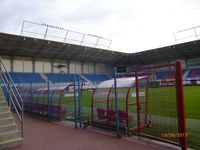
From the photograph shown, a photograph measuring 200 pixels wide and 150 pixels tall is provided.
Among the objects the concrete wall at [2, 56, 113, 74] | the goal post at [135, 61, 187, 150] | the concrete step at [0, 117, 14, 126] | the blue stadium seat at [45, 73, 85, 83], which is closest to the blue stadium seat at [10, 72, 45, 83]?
the concrete wall at [2, 56, 113, 74]

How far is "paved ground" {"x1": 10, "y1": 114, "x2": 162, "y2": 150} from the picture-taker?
5812 millimetres

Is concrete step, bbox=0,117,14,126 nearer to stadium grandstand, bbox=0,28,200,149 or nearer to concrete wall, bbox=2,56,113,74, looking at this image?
stadium grandstand, bbox=0,28,200,149

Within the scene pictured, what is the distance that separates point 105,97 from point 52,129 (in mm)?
2606

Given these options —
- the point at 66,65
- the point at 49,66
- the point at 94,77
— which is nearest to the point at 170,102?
the point at 49,66

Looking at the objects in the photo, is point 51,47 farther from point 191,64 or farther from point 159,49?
point 191,64

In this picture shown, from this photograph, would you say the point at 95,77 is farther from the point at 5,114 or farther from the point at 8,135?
the point at 8,135

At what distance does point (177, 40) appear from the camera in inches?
1432

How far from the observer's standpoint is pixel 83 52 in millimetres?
37812

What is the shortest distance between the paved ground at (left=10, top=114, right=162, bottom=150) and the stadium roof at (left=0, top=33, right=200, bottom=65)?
22091mm

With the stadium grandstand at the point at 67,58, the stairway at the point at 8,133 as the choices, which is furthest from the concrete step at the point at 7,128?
the stadium grandstand at the point at 67,58

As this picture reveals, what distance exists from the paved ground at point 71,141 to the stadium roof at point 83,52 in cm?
2209

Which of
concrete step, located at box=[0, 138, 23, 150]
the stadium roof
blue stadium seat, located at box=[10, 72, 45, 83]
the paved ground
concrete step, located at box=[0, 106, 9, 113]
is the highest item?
the stadium roof

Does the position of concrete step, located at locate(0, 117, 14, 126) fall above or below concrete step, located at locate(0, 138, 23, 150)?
above

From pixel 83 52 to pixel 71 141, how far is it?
105ft
